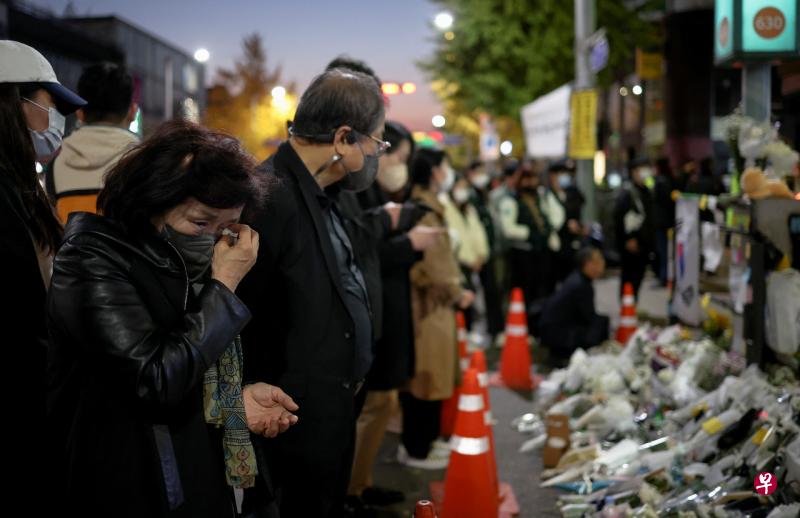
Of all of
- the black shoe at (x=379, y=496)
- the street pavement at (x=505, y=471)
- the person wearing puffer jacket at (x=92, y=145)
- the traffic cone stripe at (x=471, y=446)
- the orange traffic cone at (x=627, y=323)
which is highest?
the person wearing puffer jacket at (x=92, y=145)

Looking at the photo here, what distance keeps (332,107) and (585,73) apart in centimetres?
1103

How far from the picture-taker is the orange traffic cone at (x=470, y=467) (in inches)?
200

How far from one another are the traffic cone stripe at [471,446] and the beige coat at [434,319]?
101cm

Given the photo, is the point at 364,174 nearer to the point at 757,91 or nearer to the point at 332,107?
the point at 332,107

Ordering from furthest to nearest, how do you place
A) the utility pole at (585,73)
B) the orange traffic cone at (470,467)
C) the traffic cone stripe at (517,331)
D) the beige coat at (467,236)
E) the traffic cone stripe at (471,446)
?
the utility pole at (585,73)
the beige coat at (467,236)
the traffic cone stripe at (517,331)
the traffic cone stripe at (471,446)
the orange traffic cone at (470,467)

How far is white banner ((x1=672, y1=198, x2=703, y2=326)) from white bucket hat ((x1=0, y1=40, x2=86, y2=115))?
5883mm

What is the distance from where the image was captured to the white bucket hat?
10.3ft

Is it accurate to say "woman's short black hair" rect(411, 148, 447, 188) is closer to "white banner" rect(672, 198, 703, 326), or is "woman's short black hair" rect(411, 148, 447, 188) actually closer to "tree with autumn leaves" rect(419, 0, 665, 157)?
"white banner" rect(672, 198, 703, 326)

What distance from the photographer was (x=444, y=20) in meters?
28.3

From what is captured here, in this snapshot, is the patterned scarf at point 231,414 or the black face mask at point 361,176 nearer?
the patterned scarf at point 231,414

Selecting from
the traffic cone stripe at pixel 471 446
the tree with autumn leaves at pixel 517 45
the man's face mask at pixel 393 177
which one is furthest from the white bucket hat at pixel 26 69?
the tree with autumn leaves at pixel 517 45

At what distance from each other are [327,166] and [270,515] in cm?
144

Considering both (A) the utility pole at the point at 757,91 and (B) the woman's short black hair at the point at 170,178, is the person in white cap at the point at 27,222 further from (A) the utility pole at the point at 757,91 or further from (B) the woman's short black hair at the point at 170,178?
(A) the utility pole at the point at 757,91

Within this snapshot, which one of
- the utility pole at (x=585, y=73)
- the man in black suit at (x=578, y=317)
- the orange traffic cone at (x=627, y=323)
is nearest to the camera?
the man in black suit at (x=578, y=317)
